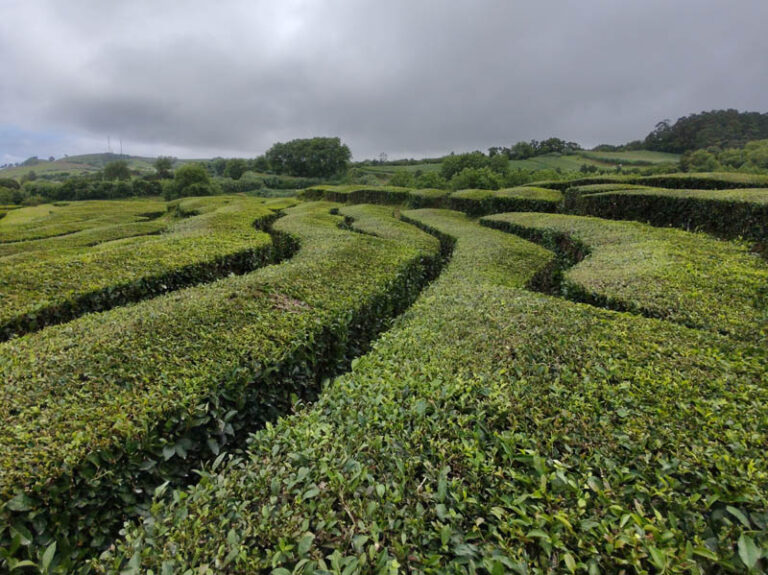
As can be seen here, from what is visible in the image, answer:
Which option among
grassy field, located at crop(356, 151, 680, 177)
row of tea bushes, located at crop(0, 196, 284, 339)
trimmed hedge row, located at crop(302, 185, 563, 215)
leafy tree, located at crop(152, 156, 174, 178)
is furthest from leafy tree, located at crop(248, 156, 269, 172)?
row of tea bushes, located at crop(0, 196, 284, 339)

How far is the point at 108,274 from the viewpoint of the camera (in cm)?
734

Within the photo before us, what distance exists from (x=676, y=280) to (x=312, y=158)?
8776 cm

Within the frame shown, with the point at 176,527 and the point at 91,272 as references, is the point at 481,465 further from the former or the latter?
the point at 91,272

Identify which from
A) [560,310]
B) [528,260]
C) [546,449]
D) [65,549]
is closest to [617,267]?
[528,260]

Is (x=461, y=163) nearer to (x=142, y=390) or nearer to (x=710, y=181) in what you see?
(x=710, y=181)

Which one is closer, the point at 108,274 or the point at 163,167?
the point at 108,274

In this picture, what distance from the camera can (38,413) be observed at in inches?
123

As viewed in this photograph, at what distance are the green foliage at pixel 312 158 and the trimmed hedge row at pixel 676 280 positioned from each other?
8291cm

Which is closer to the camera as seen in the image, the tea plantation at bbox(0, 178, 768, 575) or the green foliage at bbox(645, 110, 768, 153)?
the tea plantation at bbox(0, 178, 768, 575)

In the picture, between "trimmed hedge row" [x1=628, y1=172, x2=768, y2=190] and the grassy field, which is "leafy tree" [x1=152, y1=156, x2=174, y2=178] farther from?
"trimmed hedge row" [x1=628, y1=172, x2=768, y2=190]

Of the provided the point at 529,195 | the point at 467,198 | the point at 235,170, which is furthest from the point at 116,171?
the point at 529,195

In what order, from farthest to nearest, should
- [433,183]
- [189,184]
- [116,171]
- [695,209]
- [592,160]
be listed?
[116,171] → [592,160] → [189,184] → [433,183] → [695,209]

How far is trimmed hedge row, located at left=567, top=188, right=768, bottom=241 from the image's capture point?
370 inches

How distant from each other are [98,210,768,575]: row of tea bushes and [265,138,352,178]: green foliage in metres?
88.1
